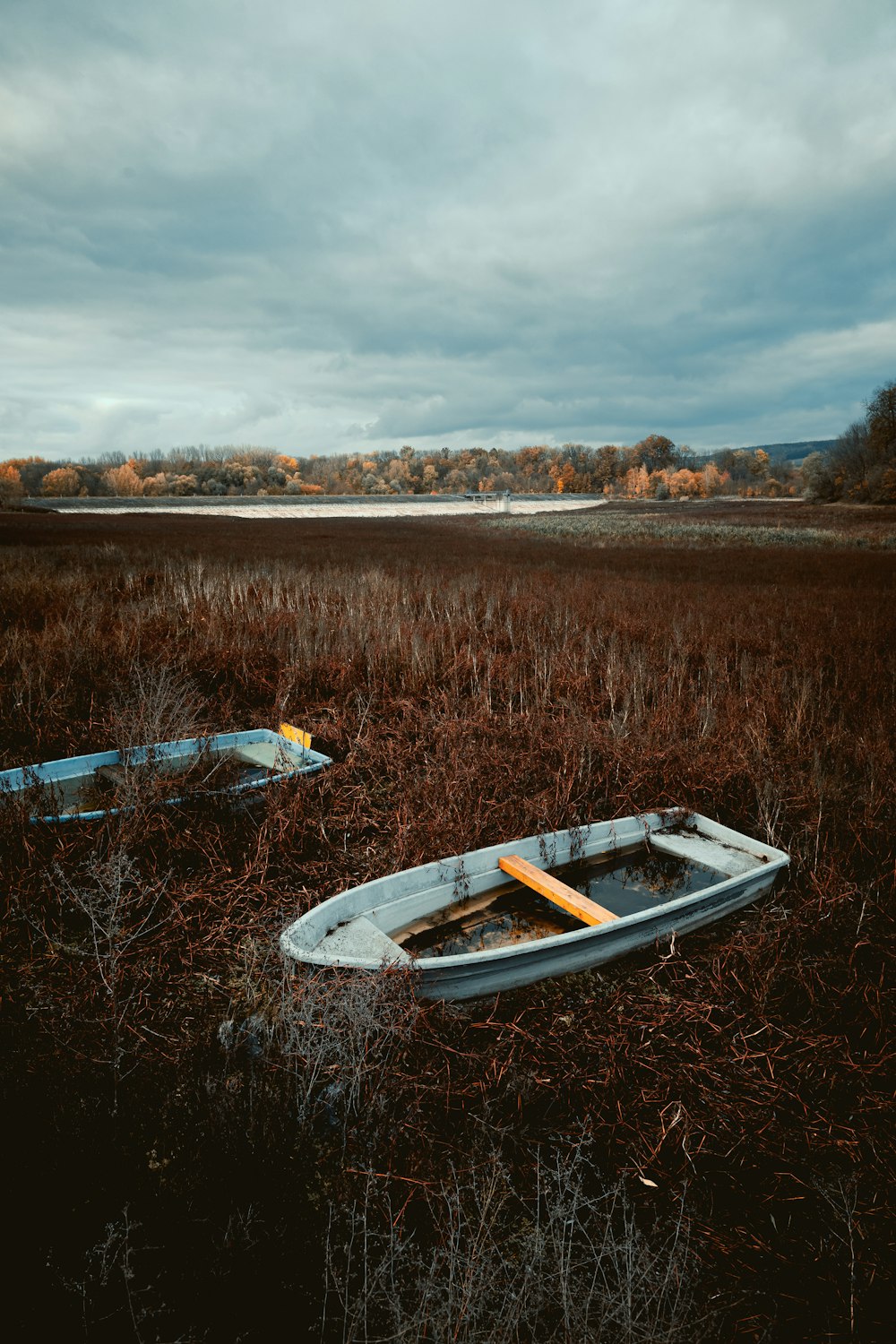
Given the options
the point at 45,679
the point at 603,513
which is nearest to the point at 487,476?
the point at 603,513

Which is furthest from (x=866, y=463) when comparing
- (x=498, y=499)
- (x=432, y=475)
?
(x=432, y=475)

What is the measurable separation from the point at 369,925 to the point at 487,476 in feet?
417

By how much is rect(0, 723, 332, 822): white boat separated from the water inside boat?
7.09 feet

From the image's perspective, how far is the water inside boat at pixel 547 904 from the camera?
414 cm

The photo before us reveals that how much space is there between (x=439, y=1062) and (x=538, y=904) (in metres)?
1.50

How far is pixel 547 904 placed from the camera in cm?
453

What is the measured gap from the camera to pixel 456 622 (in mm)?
12398

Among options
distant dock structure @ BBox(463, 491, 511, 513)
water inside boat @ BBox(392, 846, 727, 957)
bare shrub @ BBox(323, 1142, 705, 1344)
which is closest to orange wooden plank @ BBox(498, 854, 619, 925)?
water inside boat @ BBox(392, 846, 727, 957)

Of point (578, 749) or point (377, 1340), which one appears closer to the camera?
point (377, 1340)

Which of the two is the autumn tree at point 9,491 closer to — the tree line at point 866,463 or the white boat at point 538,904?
the white boat at point 538,904

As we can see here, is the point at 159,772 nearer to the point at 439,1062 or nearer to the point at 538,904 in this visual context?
the point at 538,904

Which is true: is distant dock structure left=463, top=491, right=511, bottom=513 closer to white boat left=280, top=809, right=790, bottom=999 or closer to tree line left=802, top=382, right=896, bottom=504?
tree line left=802, top=382, right=896, bottom=504

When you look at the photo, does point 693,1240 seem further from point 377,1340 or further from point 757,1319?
point 377,1340

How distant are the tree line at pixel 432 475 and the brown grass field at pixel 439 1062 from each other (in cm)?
6874
